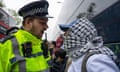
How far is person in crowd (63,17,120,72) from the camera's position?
7.57 ft

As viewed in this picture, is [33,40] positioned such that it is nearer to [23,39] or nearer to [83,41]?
[23,39]

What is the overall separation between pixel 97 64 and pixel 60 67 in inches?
134

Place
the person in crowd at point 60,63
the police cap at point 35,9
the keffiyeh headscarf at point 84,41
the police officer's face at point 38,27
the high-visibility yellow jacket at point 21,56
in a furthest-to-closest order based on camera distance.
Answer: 1. the person in crowd at point 60,63
2. the police cap at point 35,9
3. the police officer's face at point 38,27
4. the high-visibility yellow jacket at point 21,56
5. the keffiyeh headscarf at point 84,41

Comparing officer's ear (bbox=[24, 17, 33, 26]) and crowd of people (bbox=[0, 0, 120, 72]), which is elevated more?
officer's ear (bbox=[24, 17, 33, 26])

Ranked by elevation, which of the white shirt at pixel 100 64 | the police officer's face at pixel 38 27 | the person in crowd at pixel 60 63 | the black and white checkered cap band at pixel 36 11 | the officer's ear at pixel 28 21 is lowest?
the person in crowd at pixel 60 63

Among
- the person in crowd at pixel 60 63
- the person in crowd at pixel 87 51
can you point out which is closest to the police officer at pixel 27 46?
the person in crowd at pixel 87 51

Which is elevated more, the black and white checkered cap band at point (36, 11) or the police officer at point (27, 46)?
the black and white checkered cap band at point (36, 11)

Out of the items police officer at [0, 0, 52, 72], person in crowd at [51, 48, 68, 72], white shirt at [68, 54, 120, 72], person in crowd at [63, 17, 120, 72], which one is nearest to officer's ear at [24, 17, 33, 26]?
police officer at [0, 0, 52, 72]

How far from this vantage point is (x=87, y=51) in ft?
8.09

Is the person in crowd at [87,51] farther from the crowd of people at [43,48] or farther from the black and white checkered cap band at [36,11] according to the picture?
the black and white checkered cap band at [36,11]

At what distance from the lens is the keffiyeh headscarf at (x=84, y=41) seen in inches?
97.1

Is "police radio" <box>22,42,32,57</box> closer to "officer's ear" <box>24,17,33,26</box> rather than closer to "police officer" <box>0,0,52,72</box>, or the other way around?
→ "police officer" <box>0,0,52,72</box>

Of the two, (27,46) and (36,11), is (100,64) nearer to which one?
(27,46)

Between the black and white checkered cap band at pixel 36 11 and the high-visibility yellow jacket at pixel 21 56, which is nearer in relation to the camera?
the high-visibility yellow jacket at pixel 21 56
